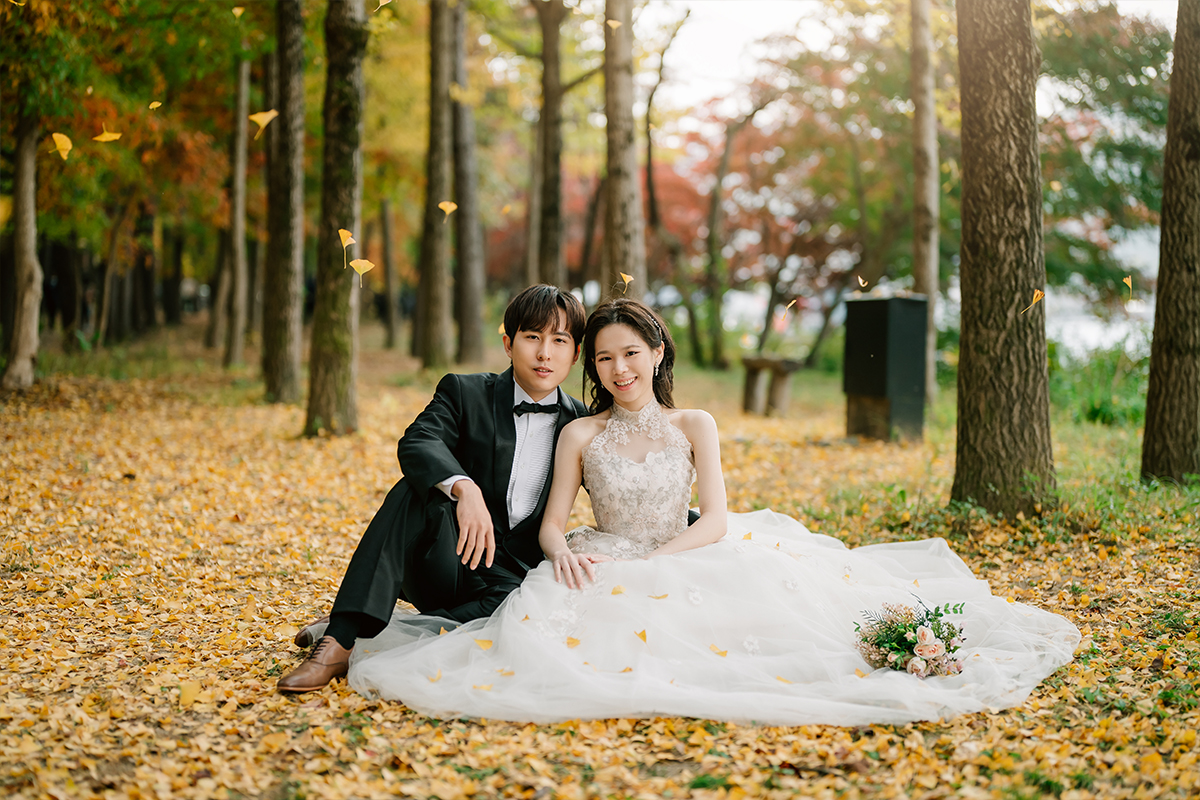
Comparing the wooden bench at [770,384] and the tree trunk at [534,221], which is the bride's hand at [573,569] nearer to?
the wooden bench at [770,384]

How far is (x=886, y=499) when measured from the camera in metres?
6.36

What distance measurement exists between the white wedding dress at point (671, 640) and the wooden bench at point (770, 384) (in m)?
8.06

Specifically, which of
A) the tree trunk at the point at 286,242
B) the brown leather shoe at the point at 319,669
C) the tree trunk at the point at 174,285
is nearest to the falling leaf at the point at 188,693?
the brown leather shoe at the point at 319,669

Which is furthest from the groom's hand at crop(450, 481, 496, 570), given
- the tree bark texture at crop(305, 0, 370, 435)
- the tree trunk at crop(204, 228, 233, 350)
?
the tree trunk at crop(204, 228, 233, 350)

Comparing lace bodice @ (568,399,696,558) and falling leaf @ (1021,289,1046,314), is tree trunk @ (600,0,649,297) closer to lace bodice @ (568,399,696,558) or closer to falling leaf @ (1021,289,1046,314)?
falling leaf @ (1021,289,1046,314)

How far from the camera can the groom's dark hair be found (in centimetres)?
348

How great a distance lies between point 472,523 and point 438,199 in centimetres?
1055

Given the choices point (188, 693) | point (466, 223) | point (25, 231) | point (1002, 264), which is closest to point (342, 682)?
point (188, 693)

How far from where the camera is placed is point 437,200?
1301 cm

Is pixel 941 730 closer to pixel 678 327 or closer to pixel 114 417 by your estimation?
pixel 114 417

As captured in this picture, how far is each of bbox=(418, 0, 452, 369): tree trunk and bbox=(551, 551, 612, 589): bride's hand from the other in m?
10.3

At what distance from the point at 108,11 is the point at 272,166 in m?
2.31

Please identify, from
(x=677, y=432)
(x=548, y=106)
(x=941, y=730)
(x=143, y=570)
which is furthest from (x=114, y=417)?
(x=941, y=730)

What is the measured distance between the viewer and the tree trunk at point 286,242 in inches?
396
